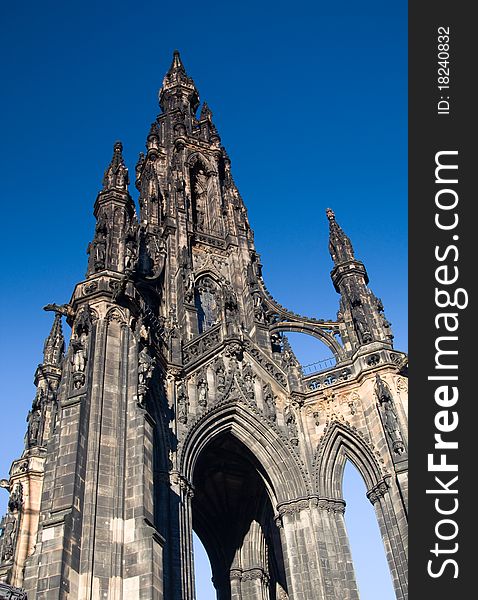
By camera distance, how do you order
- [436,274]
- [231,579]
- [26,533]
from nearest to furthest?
[436,274] < [26,533] < [231,579]

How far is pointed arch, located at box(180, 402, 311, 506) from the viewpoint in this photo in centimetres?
2005

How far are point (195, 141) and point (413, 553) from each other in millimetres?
29312

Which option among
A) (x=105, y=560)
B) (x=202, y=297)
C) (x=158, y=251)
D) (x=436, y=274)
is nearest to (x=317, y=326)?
(x=202, y=297)

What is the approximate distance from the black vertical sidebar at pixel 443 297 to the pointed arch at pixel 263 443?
37.7 feet

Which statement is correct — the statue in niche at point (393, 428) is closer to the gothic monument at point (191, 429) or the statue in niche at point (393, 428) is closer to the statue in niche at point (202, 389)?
the gothic monument at point (191, 429)

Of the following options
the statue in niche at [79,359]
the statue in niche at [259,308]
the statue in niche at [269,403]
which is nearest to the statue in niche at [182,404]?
the statue in niche at [269,403]

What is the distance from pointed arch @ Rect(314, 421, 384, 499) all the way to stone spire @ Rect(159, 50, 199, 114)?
76.5 feet

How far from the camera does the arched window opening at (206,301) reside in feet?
87.6

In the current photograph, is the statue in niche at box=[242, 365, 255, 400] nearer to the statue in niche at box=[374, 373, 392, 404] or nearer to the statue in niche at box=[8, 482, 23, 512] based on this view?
the statue in niche at box=[374, 373, 392, 404]

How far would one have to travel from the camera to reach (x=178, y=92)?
130ft

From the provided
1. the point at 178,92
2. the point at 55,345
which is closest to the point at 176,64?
the point at 178,92

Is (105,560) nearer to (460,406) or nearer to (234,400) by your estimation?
(460,406)

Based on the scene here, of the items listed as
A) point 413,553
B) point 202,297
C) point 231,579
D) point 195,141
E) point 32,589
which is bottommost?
point 413,553

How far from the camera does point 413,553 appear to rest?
8.44 meters
